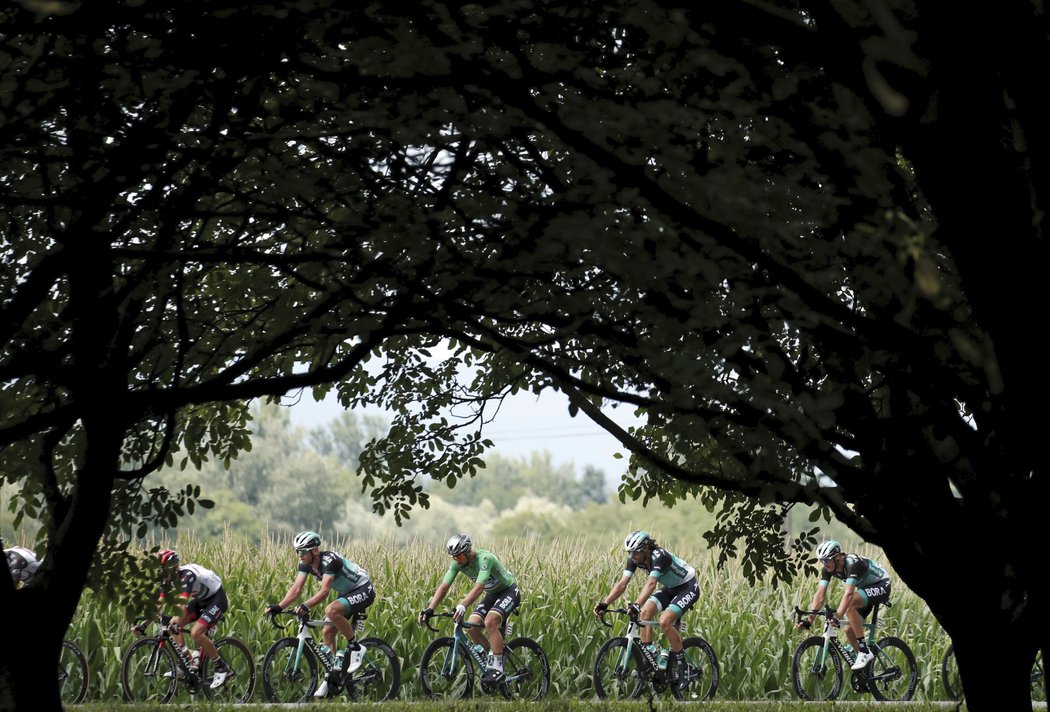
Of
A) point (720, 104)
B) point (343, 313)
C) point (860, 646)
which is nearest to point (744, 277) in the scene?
point (720, 104)

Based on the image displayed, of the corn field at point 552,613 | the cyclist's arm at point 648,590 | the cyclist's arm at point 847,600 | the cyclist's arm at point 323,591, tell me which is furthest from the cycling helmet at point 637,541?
the cyclist's arm at point 323,591

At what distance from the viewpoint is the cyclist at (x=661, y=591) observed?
15.0 meters

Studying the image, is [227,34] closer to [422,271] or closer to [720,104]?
[422,271]

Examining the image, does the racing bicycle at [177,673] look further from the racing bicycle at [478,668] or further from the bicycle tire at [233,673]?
the racing bicycle at [478,668]

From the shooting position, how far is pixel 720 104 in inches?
200

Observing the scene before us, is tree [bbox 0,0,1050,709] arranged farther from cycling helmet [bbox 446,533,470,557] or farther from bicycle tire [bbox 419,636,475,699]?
bicycle tire [bbox 419,636,475,699]

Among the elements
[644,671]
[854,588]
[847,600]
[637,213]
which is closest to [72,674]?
[644,671]

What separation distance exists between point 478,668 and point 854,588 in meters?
4.49

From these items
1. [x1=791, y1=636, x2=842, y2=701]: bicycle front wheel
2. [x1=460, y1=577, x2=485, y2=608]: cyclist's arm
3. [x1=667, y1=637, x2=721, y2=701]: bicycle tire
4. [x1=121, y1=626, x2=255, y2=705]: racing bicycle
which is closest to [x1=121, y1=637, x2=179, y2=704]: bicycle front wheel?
[x1=121, y1=626, x2=255, y2=705]: racing bicycle

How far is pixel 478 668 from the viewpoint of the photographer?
15.2 metres

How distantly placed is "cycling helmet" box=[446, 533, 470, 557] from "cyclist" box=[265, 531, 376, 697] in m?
1.06

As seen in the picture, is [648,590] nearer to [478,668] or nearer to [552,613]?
[552,613]

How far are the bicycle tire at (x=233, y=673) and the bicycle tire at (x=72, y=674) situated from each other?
1.60 metres

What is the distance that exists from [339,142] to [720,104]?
2312 mm
